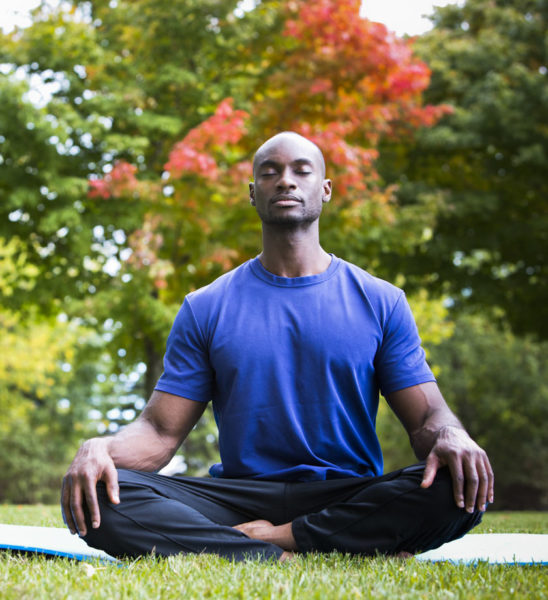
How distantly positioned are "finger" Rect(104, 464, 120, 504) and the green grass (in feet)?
0.81

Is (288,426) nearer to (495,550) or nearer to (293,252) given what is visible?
(293,252)

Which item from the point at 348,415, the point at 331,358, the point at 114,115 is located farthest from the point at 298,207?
the point at 114,115

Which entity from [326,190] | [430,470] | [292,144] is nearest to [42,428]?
[326,190]

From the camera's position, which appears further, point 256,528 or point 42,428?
point 42,428

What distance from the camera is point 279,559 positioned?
117 inches

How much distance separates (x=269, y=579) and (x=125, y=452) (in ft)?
3.53

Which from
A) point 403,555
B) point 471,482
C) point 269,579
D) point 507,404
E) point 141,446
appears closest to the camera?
point 269,579

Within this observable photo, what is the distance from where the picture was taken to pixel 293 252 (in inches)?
147

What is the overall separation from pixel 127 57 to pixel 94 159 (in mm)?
1880

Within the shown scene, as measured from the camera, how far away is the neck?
12.2ft

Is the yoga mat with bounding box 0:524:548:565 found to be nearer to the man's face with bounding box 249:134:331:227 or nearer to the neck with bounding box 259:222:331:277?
the neck with bounding box 259:222:331:277

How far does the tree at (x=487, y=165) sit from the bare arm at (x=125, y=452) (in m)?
7.51

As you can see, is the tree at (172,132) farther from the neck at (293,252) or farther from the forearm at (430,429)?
the forearm at (430,429)

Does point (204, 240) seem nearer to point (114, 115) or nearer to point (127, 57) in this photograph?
point (114, 115)
